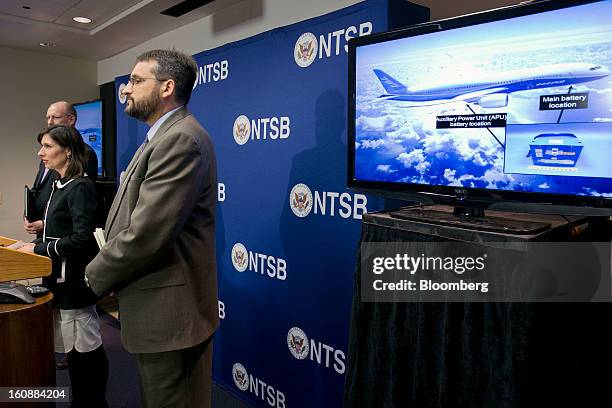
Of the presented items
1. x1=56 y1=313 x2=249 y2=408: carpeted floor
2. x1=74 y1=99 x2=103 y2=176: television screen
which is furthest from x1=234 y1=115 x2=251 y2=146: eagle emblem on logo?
x1=74 y1=99 x2=103 y2=176: television screen

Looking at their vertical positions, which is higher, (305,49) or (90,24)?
(90,24)

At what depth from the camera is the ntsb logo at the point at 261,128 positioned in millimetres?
2396

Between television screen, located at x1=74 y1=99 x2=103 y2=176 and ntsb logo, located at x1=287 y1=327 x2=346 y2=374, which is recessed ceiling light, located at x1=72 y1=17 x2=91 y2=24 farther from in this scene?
ntsb logo, located at x1=287 y1=327 x2=346 y2=374

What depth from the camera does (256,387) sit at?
8.66 feet

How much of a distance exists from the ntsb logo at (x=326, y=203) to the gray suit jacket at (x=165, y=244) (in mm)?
592

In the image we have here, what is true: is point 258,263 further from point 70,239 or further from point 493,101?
point 493,101

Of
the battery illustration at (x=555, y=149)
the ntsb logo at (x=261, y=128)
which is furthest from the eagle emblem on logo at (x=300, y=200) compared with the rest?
the battery illustration at (x=555, y=149)

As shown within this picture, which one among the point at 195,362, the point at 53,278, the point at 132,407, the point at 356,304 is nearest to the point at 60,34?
the point at 53,278

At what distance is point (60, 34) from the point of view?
4.54 m

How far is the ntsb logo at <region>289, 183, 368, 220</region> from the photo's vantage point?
6.64ft

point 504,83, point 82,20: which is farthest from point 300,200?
point 82,20

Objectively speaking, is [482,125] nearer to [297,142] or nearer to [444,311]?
[444,311]

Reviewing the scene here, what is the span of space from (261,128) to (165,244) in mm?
1163

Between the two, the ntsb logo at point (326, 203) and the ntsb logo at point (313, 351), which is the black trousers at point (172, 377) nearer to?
the ntsb logo at point (313, 351)
